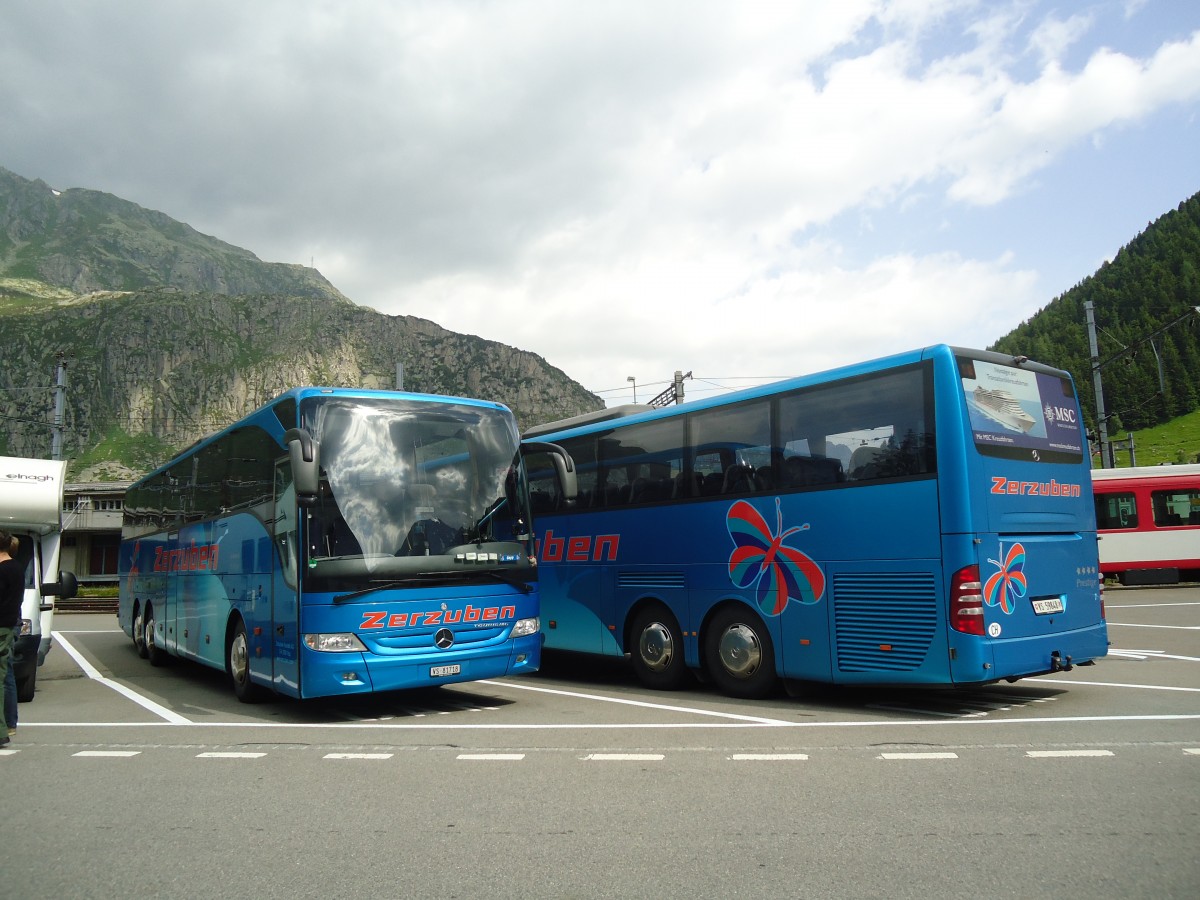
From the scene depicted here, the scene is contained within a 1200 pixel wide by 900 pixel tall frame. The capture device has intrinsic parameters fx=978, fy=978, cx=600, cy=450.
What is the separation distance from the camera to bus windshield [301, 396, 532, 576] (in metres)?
9.19

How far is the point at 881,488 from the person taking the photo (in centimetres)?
913

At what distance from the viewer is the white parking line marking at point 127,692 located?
10.1 m

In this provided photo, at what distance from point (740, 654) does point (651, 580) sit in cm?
161

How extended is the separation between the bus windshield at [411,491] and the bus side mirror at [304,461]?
0.39 m

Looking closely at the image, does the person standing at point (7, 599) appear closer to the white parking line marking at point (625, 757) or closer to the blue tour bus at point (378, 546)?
the blue tour bus at point (378, 546)

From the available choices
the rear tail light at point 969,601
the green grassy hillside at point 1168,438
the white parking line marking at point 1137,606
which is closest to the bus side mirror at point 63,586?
the rear tail light at point 969,601

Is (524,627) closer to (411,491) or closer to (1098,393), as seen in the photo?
(411,491)

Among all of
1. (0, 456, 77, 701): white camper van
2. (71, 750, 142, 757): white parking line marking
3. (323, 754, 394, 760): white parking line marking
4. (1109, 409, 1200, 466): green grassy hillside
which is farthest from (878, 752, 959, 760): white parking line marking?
(1109, 409, 1200, 466): green grassy hillside

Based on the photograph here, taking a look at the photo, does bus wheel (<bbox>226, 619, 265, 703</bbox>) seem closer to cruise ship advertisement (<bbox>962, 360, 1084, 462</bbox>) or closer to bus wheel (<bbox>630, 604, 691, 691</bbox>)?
bus wheel (<bbox>630, 604, 691, 691</bbox>)

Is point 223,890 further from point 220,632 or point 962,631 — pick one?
point 220,632

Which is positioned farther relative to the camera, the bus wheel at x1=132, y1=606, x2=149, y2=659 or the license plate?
the bus wheel at x1=132, y1=606, x2=149, y2=659

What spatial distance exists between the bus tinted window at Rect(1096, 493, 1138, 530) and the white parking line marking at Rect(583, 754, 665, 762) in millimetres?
23762

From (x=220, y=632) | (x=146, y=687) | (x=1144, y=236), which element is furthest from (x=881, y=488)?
(x=1144, y=236)

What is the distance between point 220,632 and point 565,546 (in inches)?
176
